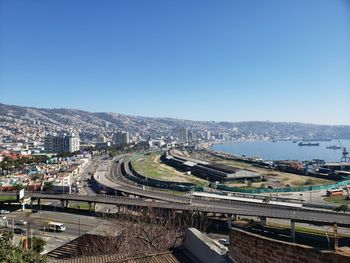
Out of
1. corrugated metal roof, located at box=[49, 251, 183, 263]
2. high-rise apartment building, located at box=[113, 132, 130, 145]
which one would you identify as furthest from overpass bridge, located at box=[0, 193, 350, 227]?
high-rise apartment building, located at box=[113, 132, 130, 145]

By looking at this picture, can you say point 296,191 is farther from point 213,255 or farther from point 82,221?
point 213,255

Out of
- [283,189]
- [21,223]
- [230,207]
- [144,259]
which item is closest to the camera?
[144,259]

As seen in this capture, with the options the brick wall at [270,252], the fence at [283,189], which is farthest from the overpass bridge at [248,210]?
the brick wall at [270,252]

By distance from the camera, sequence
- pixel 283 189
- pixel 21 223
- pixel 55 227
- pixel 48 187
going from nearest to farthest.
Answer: pixel 55 227
pixel 21 223
pixel 283 189
pixel 48 187

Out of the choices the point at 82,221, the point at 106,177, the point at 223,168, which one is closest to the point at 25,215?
the point at 82,221

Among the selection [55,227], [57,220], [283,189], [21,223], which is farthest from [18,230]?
[283,189]

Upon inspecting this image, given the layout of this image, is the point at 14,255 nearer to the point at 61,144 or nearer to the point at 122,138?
the point at 61,144

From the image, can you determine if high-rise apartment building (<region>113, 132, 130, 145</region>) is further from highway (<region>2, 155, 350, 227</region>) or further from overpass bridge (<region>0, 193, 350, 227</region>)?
overpass bridge (<region>0, 193, 350, 227</region>)

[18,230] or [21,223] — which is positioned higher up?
[18,230]
